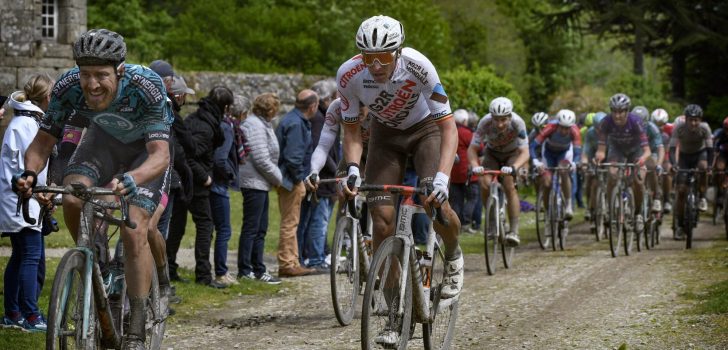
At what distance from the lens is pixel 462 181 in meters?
20.3

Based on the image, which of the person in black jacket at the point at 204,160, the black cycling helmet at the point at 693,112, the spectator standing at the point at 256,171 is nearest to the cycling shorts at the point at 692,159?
the black cycling helmet at the point at 693,112

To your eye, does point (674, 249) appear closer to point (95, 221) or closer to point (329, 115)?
point (329, 115)

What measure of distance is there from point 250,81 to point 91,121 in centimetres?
2389

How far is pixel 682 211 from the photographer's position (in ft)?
67.3

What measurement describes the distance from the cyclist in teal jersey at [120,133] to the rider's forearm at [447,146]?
6.15 feet

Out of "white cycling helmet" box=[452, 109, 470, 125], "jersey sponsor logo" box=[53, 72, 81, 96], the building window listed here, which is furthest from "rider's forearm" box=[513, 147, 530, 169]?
the building window

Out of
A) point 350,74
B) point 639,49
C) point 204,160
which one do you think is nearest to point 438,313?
point 350,74

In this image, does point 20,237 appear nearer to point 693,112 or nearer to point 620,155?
point 620,155

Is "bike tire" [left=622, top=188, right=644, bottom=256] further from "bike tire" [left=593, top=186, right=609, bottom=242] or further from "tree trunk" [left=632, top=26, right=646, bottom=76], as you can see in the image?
"tree trunk" [left=632, top=26, right=646, bottom=76]

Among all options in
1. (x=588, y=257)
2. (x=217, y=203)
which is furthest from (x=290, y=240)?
(x=588, y=257)

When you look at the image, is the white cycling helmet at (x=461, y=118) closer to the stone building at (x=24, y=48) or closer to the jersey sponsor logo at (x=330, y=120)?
the jersey sponsor logo at (x=330, y=120)

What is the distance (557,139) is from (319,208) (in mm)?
5870

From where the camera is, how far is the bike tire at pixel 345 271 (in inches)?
420

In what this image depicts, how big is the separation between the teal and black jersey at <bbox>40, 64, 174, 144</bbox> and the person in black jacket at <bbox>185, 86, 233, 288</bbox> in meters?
4.44
